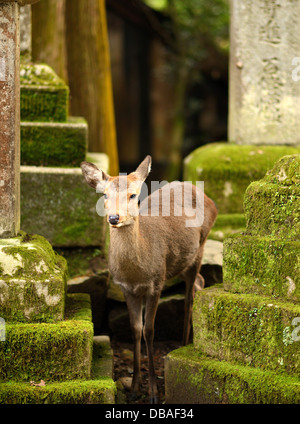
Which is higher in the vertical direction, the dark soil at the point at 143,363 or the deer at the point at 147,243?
the deer at the point at 147,243

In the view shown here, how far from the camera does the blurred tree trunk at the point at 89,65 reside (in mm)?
9594

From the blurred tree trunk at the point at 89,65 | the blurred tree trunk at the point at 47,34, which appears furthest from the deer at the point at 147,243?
the blurred tree trunk at the point at 89,65

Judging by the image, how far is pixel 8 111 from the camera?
4.46 meters

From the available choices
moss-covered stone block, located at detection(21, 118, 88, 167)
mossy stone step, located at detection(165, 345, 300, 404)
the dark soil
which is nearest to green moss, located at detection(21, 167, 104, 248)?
moss-covered stone block, located at detection(21, 118, 88, 167)

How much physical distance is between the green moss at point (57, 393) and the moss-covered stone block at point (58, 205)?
7.19 ft

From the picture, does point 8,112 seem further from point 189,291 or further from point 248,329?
point 189,291

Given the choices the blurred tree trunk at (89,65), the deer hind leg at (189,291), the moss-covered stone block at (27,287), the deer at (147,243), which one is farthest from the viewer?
the blurred tree trunk at (89,65)

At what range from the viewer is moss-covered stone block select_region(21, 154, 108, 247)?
6.08m

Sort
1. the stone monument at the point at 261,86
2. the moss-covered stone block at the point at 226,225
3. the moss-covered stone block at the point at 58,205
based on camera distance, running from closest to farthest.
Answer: the moss-covered stone block at the point at 58,205
the moss-covered stone block at the point at 226,225
the stone monument at the point at 261,86

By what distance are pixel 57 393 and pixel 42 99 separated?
10.9 ft

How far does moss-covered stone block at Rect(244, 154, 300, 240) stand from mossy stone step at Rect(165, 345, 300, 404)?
3.03ft

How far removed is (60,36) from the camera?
8.34 metres

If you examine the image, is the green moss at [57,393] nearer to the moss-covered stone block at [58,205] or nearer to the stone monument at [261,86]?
the moss-covered stone block at [58,205]

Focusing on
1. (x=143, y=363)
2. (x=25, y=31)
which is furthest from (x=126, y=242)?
(x=25, y=31)
